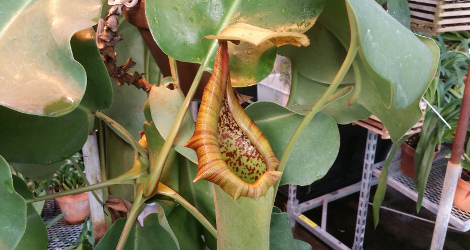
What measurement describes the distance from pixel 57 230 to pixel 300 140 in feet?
4.39

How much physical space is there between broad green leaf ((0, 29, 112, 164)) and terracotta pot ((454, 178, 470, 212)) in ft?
4.80

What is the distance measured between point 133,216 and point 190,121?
0.13m

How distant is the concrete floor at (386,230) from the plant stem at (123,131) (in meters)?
1.68

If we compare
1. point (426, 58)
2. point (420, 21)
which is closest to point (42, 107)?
point (426, 58)

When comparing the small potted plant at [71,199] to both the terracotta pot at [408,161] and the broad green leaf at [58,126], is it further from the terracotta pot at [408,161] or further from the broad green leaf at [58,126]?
the terracotta pot at [408,161]

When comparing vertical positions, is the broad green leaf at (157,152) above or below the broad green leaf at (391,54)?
below

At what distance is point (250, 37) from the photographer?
310 mm

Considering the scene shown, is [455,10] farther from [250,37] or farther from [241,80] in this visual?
[250,37]

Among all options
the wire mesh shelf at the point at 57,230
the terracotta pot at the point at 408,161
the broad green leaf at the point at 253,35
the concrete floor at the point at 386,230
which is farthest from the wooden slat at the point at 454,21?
the concrete floor at the point at 386,230

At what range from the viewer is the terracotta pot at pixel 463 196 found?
147 centimetres

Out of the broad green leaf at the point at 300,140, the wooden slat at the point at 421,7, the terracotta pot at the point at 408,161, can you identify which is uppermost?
the wooden slat at the point at 421,7

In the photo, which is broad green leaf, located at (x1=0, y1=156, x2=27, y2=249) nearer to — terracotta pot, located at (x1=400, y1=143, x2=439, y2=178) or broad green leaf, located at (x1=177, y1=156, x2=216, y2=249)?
broad green leaf, located at (x1=177, y1=156, x2=216, y2=249)

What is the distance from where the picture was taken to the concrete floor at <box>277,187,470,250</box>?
6.51 feet

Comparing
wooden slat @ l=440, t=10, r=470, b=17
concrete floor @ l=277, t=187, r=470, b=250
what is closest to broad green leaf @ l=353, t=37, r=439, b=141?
wooden slat @ l=440, t=10, r=470, b=17
